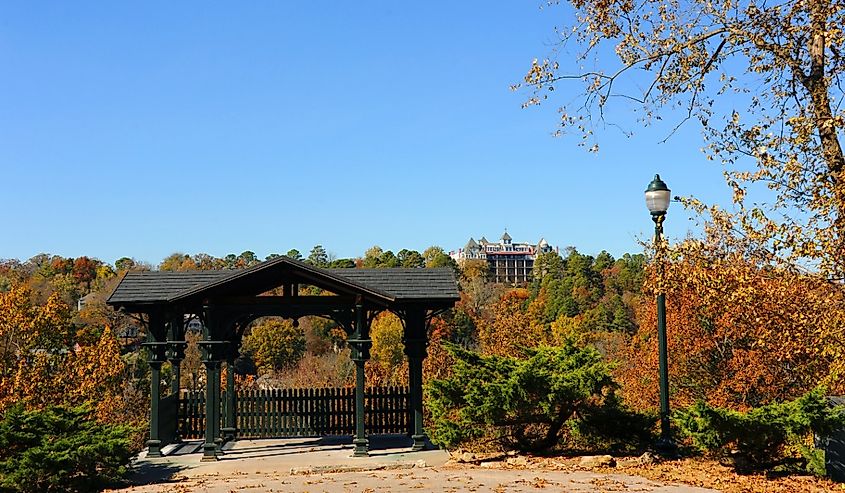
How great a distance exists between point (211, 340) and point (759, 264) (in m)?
9.46

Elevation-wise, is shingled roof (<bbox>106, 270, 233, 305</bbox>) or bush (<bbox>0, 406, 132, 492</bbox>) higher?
shingled roof (<bbox>106, 270, 233, 305</bbox>)

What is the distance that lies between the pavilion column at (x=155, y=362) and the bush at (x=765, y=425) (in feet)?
31.3

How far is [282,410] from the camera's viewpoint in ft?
56.5

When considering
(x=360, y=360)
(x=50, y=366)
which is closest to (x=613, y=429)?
(x=360, y=360)

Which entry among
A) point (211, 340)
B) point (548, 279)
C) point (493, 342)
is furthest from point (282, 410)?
point (548, 279)

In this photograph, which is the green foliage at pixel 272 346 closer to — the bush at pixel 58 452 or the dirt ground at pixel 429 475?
the dirt ground at pixel 429 475

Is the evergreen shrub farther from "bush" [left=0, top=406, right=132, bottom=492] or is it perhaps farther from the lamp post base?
"bush" [left=0, top=406, right=132, bottom=492]

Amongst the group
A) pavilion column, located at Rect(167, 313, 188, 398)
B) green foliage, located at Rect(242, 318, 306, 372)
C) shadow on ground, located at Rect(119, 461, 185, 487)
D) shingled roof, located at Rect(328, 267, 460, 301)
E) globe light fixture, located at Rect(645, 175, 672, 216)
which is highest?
globe light fixture, located at Rect(645, 175, 672, 216)

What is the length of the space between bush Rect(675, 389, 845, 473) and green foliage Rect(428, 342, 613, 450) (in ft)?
6.14

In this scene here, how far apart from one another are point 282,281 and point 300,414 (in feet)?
13.4

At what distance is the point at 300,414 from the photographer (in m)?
17.2

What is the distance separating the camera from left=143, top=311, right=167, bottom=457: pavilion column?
48.1 feet

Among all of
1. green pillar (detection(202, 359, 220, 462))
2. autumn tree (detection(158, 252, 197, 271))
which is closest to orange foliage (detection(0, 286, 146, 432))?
green pillar (detection(202, 359, 220, 462))

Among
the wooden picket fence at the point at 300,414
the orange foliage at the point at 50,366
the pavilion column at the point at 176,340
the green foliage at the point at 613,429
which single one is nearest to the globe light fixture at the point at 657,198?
the green foliage at the point at 613,429
